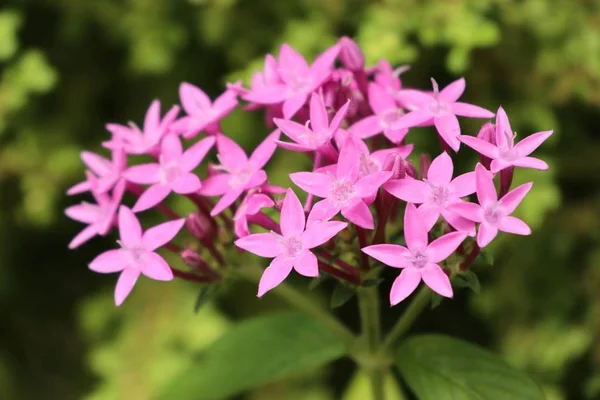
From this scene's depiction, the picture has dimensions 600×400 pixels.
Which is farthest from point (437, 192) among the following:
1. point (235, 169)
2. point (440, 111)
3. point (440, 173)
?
point (235, 169)

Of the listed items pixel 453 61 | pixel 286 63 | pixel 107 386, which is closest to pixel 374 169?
pixel 286 63

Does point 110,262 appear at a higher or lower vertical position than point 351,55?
lower

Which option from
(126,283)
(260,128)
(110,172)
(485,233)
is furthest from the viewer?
(260,128)

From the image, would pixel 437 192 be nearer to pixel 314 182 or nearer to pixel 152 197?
pixel 314 182

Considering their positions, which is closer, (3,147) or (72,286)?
(3,147)

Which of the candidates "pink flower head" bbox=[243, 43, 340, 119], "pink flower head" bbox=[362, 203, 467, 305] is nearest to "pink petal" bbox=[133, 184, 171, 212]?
"pink flower head" bbox=[243, 43, 340, 119]

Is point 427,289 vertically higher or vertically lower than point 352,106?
lower

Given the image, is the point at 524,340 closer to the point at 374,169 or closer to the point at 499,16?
the point at 499,16

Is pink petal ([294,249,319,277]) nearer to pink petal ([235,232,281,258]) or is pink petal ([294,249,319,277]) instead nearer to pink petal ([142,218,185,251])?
pink petal ([235,232,281,258])
